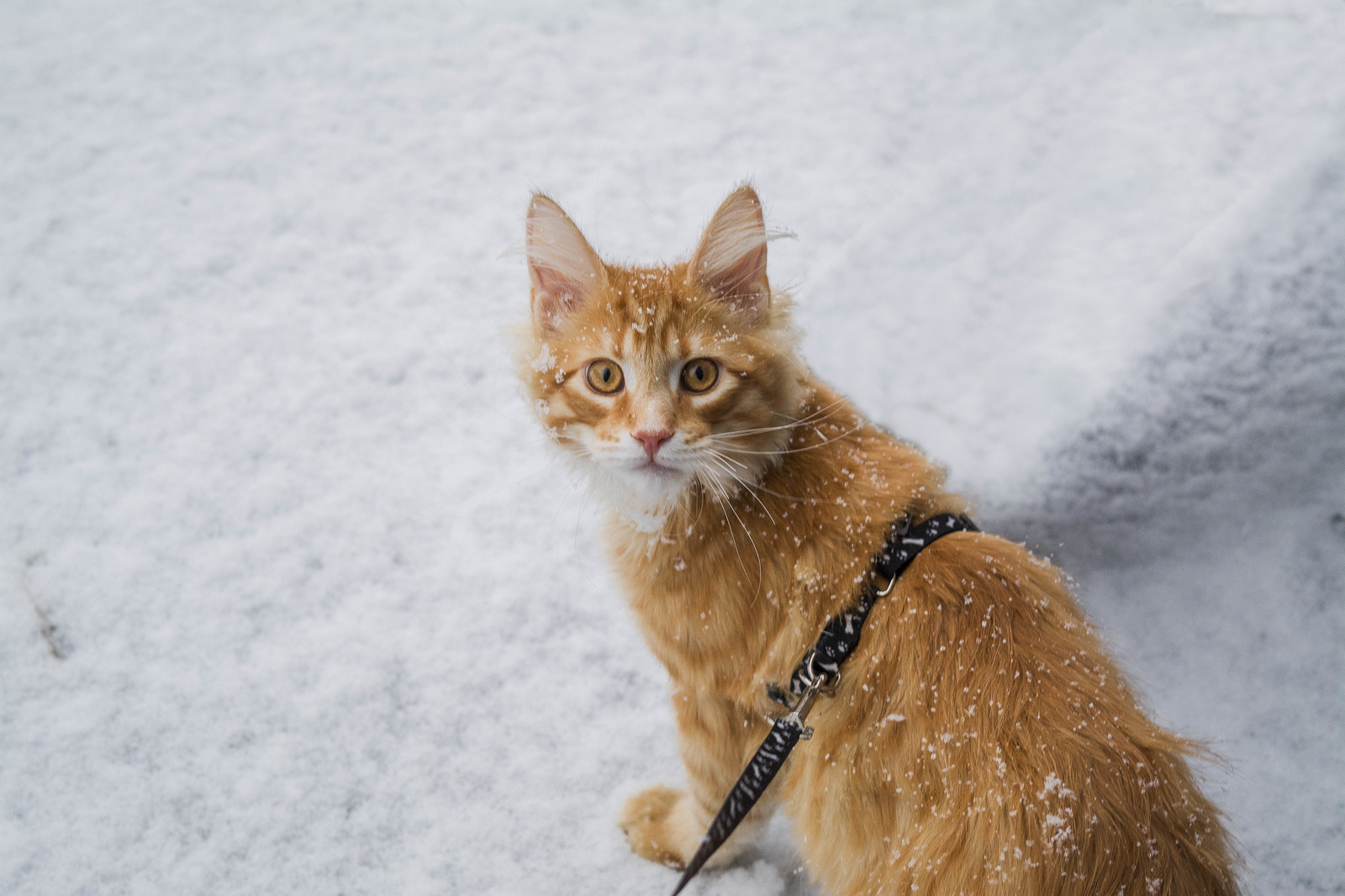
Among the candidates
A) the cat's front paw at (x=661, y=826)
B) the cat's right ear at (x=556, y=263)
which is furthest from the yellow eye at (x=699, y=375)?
the cat's front paw at (x=661, y=826)

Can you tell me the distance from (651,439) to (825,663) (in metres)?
0.49

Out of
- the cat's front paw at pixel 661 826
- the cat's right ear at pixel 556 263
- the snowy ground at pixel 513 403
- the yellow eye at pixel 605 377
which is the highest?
the cat's right ear at pixel 556 263

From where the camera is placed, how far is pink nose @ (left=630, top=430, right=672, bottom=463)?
50.2 inches

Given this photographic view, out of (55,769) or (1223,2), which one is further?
(1223,2)

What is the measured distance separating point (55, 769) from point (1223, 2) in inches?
189

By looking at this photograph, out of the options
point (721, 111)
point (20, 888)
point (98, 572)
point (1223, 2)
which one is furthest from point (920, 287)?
point (20, 888)

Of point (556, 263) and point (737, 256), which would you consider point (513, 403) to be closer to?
point (556, 263)

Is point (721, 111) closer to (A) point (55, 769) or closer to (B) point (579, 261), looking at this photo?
(B) point (579, 261)

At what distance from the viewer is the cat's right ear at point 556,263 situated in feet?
4.54

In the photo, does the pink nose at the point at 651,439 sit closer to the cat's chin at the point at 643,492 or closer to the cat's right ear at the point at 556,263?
the cat's chin at the point at 643,492

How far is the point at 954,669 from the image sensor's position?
1.25 metres

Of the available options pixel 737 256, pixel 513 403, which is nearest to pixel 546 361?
pixel 737 256

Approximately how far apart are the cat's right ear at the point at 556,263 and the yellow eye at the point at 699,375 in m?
0.24

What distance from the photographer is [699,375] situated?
1369 millimetres
